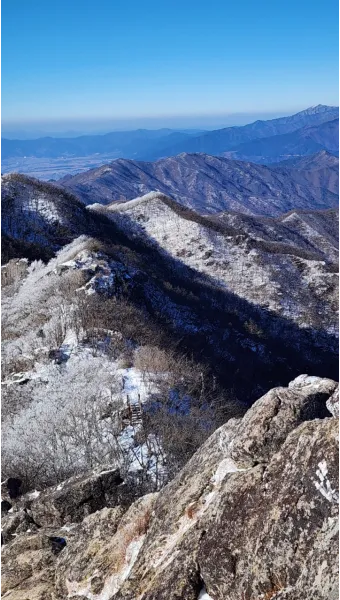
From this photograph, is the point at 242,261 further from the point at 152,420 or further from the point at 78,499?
the point at 78,499

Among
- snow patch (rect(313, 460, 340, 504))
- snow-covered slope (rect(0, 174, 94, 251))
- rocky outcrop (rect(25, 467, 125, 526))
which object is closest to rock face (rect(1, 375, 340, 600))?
snow patch (rect(313, 460, 340, 504))

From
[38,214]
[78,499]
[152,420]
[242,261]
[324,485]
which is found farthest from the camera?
[242,261]

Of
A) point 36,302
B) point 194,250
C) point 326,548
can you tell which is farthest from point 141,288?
point 326,548

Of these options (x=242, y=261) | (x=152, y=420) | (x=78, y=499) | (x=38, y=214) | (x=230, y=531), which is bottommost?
(x=242, y=261)

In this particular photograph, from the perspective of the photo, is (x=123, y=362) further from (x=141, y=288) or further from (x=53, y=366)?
(x=141, y=288)

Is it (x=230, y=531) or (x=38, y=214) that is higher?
(x=38, y=214)

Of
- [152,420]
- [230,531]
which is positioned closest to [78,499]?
[152,420]

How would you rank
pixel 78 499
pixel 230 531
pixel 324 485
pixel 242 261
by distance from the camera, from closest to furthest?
pixel 324 485, pixel 230 531, pixel 78 499, pixel 242 261

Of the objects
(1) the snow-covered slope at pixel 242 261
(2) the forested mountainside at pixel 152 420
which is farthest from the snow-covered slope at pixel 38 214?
(1) the snow-covered slope at pixel 242 261
